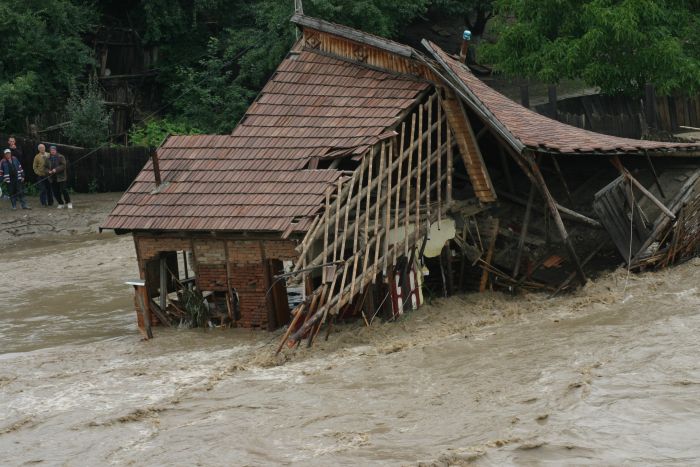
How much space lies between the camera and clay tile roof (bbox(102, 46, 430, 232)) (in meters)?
16.4

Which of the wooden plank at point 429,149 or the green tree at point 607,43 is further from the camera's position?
the green tree at point 607,43

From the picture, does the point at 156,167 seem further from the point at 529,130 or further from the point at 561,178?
the point at 561,178

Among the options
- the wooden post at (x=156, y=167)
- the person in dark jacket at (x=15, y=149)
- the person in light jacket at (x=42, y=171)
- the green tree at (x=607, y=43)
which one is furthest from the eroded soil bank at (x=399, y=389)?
the person in dark jacket at (x=15, y=149)

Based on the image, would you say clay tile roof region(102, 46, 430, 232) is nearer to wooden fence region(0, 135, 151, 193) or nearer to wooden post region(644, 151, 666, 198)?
wooden post region(644, 151, 666, 198)

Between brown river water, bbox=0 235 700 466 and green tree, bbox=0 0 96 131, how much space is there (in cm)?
1352

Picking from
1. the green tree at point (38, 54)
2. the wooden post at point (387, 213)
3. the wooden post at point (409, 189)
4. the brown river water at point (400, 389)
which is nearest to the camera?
the brown river water at point (400, 389)

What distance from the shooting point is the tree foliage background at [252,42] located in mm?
25359

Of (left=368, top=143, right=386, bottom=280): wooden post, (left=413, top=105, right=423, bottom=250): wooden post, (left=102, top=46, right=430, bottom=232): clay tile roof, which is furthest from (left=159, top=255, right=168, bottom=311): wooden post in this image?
(left=413, top=105, right=423, bottom=250): wooden post

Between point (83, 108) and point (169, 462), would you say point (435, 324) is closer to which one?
point (169, 462)

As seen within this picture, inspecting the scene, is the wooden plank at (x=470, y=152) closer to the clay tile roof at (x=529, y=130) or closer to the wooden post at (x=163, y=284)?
the clay tile roof at (x=529, y=130)

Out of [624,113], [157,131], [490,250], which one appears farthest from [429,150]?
[157,131]

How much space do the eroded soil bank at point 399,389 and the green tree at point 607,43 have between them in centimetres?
884

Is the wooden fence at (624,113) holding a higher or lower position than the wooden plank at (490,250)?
higher

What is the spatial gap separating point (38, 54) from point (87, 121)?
2606 mm
